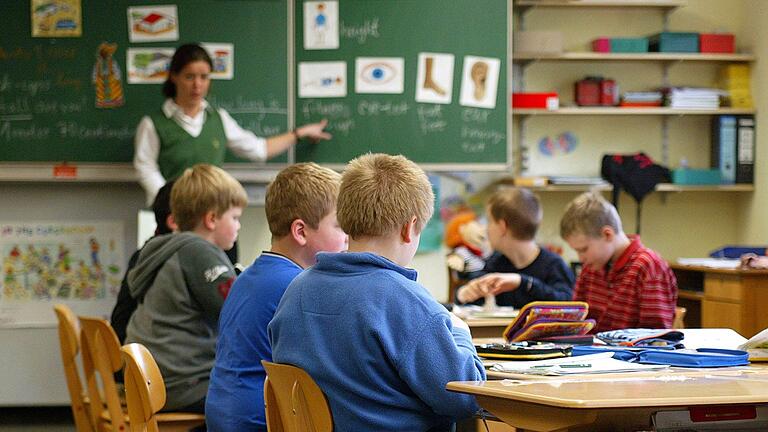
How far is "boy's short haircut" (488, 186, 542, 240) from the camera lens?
14.0 feet

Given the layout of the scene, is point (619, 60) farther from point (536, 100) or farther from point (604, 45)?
point (536, 100)

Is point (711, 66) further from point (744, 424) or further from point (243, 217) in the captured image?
point (744, 424)

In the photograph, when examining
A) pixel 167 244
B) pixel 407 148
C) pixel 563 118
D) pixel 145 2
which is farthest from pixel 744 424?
pixel 563 118

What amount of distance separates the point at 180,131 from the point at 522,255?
1.76 metres

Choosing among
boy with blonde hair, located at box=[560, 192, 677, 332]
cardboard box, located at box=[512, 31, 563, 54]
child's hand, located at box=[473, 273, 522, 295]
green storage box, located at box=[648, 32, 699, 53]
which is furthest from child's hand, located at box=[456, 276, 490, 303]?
green storage box, located at box=[648, 32, 699, 53]

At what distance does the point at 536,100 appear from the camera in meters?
6.14

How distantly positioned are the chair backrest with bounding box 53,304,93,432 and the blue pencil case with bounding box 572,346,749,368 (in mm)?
1965

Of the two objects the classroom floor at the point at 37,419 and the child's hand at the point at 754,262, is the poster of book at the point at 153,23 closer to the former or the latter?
the classroom floor at the point at 37,419

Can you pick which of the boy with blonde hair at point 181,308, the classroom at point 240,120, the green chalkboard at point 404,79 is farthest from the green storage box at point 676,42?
the boy with blonde hair at point 181,308

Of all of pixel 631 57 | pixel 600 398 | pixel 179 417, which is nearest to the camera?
pixel 600 398

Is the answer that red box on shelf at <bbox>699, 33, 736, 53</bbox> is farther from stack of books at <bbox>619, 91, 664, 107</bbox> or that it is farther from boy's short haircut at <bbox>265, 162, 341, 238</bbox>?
boy's short haircut at <bbox>265, 162, 341, 238</bbox>

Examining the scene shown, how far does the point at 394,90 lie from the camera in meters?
5.55

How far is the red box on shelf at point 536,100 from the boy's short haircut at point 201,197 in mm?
3021

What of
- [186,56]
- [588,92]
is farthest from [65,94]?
[588,92]
